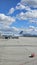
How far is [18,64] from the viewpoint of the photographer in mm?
22500

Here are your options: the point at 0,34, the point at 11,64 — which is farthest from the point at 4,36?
the point at 11,64

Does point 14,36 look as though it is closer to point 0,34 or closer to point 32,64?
point 0,34

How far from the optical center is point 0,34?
139750 mm

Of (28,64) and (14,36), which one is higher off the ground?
(14,36)

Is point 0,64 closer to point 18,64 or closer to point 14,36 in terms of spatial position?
point 18,64

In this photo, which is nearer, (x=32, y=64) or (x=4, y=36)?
(x=32, y=64)

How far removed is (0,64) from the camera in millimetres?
22719

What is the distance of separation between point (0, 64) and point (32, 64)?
10.3 feet

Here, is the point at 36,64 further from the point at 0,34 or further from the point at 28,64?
the point at 0,34

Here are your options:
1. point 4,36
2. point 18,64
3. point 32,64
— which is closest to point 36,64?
point 32,64

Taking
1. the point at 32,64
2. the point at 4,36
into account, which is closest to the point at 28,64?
the point at 32,64

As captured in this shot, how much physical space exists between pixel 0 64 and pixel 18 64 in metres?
1.77

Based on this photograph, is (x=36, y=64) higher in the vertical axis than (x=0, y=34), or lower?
lower

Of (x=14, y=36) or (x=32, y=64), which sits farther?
(x=14, y=36)
